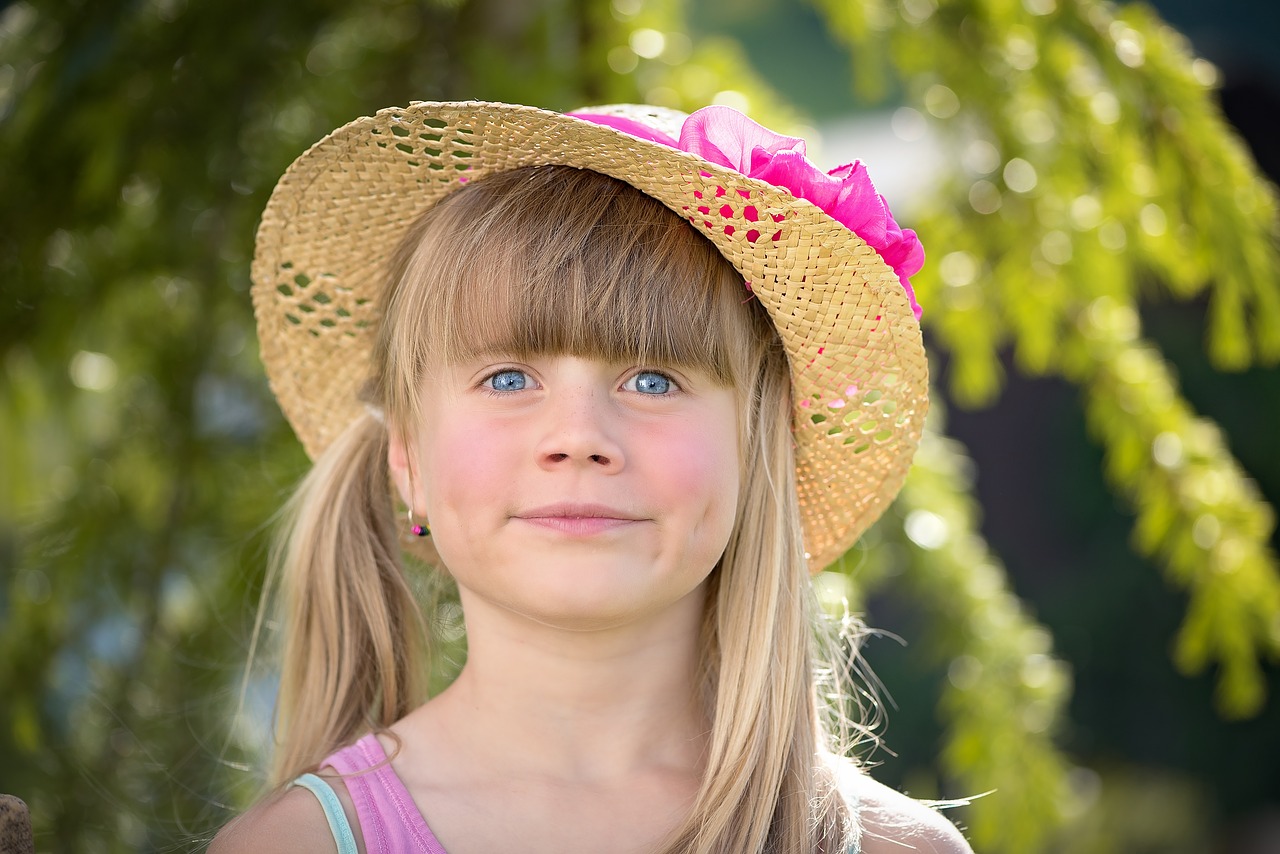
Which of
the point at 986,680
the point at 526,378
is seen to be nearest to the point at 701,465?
the point at 526,378

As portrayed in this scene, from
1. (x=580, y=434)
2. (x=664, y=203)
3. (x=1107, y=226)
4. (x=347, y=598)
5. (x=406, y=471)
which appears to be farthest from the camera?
(x=1107, y=226)

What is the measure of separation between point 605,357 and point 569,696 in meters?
0.39

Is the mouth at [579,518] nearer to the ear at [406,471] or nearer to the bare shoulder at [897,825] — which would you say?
the ear at [406,471]

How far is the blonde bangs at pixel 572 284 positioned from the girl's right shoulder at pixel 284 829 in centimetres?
46

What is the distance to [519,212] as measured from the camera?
54.2 inches

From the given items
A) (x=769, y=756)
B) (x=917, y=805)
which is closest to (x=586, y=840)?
(x=769, y=756)

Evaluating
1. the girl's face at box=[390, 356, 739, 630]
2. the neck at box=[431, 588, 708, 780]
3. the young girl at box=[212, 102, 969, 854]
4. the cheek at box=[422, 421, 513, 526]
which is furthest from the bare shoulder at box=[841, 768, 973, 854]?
the cheek at box=[422, 421, 513, 526]

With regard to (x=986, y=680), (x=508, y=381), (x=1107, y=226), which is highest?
(x=1107, y=226)

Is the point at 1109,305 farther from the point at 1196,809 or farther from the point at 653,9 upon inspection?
the point at 1196,809

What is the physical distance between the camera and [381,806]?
4.38ft

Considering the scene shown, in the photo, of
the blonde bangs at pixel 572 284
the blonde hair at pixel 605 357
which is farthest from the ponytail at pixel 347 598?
the blonde bangs at pixel 572 284

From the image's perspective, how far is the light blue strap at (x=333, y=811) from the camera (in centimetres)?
130

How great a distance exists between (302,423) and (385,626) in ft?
0.95

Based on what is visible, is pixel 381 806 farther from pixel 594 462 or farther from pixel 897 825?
pixel 897 825
